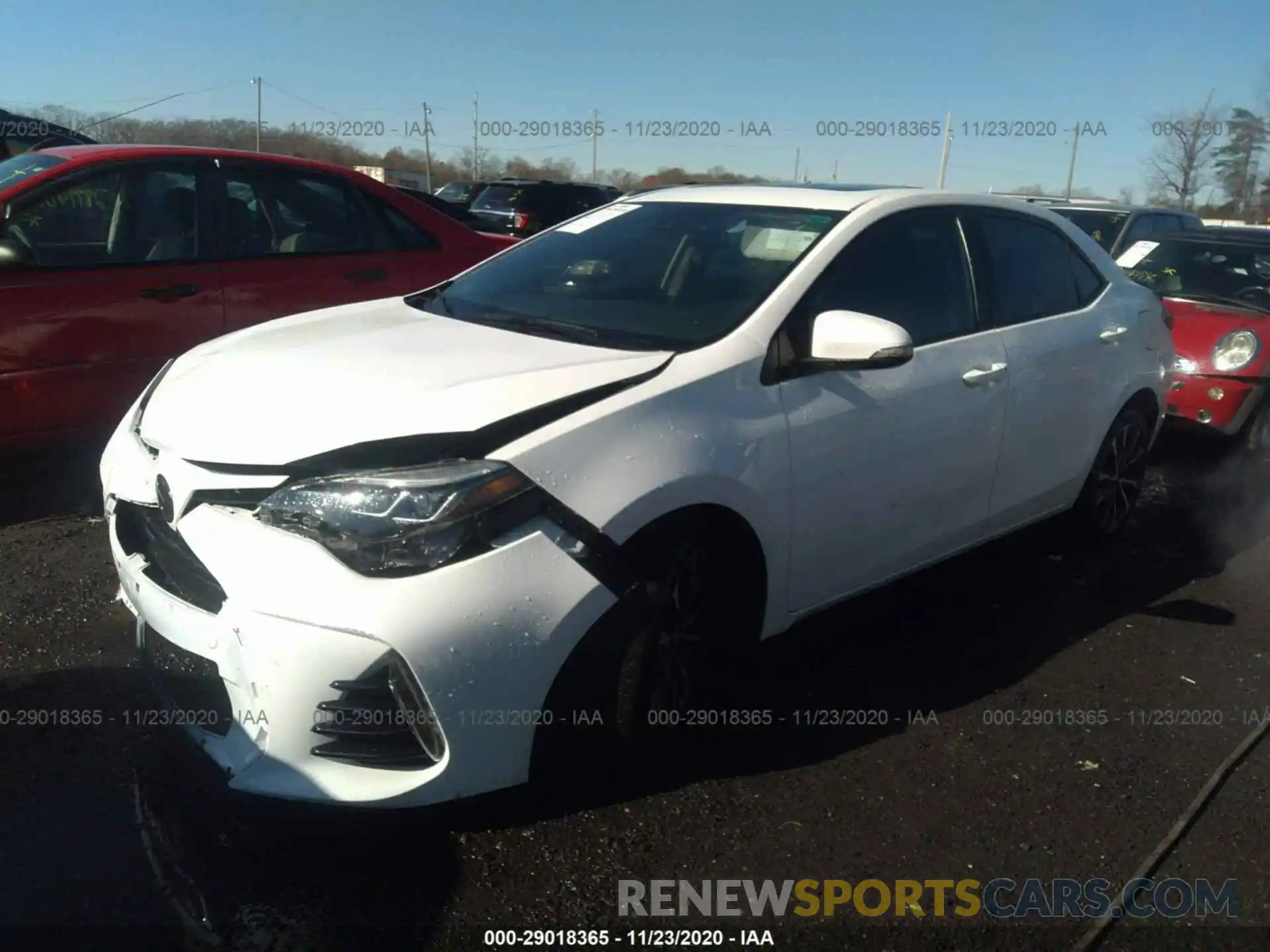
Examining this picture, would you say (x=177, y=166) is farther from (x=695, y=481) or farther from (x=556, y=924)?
(x=556, y=924)

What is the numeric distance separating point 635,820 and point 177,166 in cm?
409

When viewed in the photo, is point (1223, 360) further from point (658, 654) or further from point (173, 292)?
point (173, 292)

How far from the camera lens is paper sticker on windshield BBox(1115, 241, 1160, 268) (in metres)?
8.02

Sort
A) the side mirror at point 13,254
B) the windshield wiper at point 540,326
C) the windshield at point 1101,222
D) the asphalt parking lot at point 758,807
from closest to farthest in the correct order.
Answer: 1. the asphalt parking lot at point 758,807
2. the windshield wiper at point 540,326
3. the side mirror at point 13,254
4. the windshield at point 1101,222

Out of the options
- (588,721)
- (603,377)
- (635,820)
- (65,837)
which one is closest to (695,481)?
(603,377)

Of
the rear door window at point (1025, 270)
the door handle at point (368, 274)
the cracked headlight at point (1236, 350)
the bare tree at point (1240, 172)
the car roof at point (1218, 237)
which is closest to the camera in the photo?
the rear door window at point (1025, 270)

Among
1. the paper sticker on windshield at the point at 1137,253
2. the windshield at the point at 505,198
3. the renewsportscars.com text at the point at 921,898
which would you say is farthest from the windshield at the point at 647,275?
the windshield at the point at 505,198

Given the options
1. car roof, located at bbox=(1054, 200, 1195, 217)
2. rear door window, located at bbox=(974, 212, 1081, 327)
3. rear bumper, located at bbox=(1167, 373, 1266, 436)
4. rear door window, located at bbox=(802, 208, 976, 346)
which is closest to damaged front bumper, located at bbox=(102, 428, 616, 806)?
rear door window, located at bbox=(802, 208, 976, 346)

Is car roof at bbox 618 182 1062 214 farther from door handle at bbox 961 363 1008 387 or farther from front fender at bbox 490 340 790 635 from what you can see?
front fender at bbox 490 340 790 635

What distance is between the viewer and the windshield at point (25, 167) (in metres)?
4.94

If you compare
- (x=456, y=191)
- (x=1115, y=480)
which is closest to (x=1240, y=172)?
(x=456, y=191)

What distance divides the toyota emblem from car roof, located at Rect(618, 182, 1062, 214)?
2.15 metres

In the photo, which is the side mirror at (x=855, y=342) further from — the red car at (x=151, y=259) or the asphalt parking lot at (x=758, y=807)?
the red car at (x=151, y=259)

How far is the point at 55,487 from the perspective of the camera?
16.8 ft
